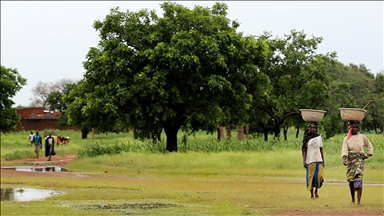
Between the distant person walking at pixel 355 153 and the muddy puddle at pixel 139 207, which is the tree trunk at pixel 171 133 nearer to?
the muddy puddle at pixel 139 207

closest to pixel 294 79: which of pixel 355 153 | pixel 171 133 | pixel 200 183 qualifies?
pixel 171 133

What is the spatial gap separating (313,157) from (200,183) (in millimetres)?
7333

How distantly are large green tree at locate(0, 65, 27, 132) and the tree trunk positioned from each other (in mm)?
35118

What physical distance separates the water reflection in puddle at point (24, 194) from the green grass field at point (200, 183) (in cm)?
67

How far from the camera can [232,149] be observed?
106 feet

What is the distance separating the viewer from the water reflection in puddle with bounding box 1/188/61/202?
17.3 meters

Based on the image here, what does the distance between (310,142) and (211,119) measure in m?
17.0

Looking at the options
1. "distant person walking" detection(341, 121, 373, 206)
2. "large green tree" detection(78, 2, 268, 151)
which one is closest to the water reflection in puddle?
"distant person walking" detection(341, 121, 373, 206)

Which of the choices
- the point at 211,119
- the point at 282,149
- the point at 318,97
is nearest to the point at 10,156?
the point at 211,119

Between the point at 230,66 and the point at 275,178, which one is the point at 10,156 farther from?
the point at 275,178

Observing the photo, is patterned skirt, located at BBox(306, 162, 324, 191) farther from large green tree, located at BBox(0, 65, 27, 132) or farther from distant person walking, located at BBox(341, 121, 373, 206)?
large green tree, located at BBox(0, 65, 27, 132)

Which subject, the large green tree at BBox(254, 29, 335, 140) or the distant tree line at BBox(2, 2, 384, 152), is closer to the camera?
the distant tree line at BBox(2, 2, 384, 152)

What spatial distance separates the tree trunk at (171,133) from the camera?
34.3 meters

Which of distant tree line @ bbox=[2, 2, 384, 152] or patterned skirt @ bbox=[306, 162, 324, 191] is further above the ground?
distant tree line @ bbox=[2, 2, 384, 152]
